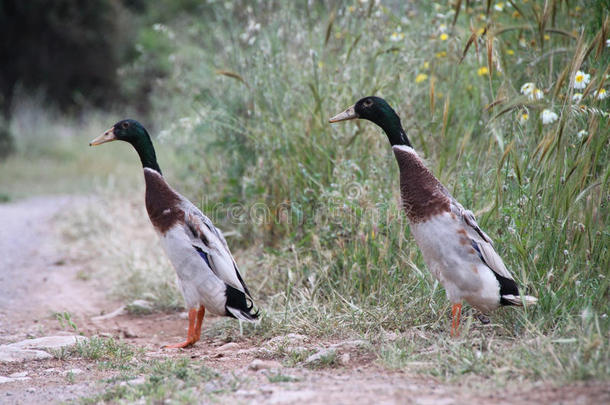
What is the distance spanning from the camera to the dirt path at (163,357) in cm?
242

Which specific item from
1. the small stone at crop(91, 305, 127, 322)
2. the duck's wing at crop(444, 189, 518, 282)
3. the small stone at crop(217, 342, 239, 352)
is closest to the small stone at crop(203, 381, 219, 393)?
the small stone at crop(217, 342, 239, 352)

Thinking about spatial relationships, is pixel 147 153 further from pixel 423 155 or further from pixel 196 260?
pixel 423 155

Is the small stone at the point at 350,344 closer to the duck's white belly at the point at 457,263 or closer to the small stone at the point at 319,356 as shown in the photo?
the small stone at the point at 319,356

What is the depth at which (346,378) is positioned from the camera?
2.78 metres

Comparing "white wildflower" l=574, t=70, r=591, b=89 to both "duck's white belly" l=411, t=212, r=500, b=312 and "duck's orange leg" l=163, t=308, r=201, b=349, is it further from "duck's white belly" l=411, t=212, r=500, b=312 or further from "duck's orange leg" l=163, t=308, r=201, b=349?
"duck's orange leg" l=163, t=308, r=201, b=349

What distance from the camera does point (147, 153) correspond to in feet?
13.2

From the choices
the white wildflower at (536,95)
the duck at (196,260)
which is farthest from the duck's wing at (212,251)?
the white wildflower at (536,95)

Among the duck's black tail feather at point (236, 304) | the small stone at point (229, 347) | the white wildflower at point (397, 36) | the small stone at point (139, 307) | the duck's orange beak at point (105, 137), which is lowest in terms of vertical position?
the small stone at point (229, 347)

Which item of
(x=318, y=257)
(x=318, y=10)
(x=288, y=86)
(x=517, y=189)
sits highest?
(x=318, y=10)

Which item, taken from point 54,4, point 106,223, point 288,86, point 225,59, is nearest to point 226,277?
point 288,86

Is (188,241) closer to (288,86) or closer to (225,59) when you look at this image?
(288,86)

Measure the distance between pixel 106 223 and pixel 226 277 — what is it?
3.32m

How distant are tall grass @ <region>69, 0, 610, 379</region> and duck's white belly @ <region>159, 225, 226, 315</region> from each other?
1.30 feet

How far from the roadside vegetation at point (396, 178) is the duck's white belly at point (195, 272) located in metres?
0.37
